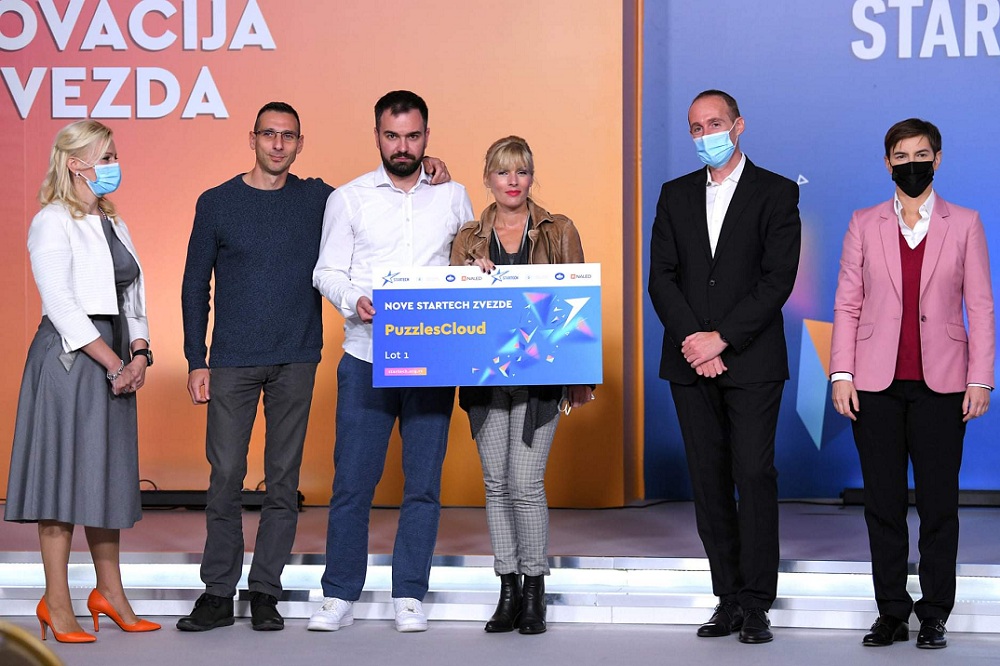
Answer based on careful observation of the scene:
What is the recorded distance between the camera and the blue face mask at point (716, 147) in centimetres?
356

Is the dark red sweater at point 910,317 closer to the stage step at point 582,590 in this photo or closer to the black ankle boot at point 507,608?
the stage step at point 582,590

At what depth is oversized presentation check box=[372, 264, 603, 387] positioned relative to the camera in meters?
3.51

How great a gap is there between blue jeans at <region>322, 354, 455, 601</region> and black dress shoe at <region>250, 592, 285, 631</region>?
0.18 metres

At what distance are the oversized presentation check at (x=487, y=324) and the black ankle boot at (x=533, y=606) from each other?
26.8 inches

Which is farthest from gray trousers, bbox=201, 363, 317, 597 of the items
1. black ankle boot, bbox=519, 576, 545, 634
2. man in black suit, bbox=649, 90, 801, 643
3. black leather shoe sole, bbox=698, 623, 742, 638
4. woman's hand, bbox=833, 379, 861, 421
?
woman's hand, bbox=833, 379, 861, 421

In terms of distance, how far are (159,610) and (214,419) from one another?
2.51 ft

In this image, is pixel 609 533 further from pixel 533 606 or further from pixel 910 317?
pixel 910 317

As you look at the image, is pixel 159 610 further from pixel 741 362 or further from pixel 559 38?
pixel 559 38

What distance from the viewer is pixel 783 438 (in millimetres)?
5918

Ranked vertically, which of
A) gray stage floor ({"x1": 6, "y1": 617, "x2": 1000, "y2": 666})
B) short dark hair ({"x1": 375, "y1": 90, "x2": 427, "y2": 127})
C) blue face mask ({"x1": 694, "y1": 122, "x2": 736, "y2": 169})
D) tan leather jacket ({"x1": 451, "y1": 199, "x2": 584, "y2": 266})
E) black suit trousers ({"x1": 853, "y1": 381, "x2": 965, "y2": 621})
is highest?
short dark hair ({"x1": 375, "y1": 90, "x2": 427, "y2": 127})

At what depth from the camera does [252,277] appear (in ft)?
12.2

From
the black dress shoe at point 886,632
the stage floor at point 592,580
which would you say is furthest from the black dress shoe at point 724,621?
the black dress shoe at point 886,632

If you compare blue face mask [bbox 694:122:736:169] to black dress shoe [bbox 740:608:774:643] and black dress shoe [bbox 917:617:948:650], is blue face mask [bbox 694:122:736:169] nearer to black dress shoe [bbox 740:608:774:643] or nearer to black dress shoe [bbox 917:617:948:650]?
black dress shoe [bbox 740:608:774:643]

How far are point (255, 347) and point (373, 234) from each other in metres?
0.55
